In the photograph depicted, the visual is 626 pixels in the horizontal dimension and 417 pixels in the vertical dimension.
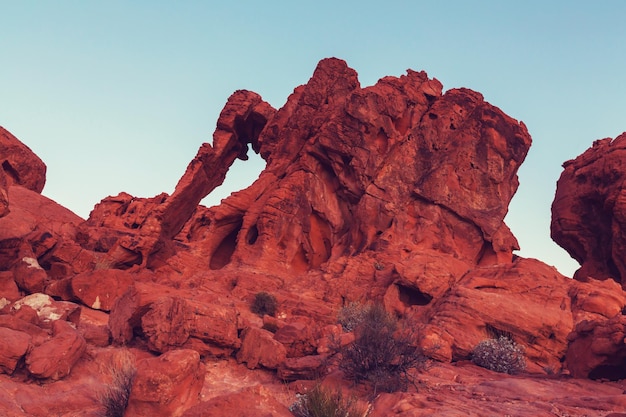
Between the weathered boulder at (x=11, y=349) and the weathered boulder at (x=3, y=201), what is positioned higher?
the weathered boulder at (x=3, y=201)

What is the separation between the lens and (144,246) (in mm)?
23984

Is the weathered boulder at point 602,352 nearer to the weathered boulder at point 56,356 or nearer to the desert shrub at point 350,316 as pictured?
the desert shrub at point 350,316

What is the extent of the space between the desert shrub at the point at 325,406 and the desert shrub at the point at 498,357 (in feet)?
22.0

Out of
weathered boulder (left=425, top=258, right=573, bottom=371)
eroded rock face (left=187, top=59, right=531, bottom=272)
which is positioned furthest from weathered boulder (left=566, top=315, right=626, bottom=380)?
eroded rock face (left=187, top=59, right=531, bottom=272)

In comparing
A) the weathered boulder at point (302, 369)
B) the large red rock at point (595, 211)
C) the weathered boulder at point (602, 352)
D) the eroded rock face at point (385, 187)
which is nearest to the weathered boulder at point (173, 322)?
the weathered boulder at point (302, 369)

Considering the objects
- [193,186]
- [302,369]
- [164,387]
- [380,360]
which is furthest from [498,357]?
[193,186]

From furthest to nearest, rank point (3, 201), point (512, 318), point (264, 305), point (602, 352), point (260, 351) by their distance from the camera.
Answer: point (264, 305) < point (512, 318) < point (3, 201) < point (260, 351) < point (602, 352)

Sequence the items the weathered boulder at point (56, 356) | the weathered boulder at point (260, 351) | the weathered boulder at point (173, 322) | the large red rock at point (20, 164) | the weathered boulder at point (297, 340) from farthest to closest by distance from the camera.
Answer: the large red rock at point (20, 164) < the weathered boulder at point (297, 340) < the weathered boulder at point (260, 351) < the weathered boulder at point (173, 322) < the weathered boulder at point (56, 356)

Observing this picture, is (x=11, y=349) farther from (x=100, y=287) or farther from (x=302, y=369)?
(x=100, y=287)

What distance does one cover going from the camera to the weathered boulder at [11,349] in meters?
7.28

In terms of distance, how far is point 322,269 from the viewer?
23.7 m

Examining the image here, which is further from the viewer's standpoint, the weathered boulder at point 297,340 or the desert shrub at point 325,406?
the weathered boulder at point 297,340

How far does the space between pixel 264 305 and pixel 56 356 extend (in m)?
11.2

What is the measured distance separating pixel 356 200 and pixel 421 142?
17.8 ft
